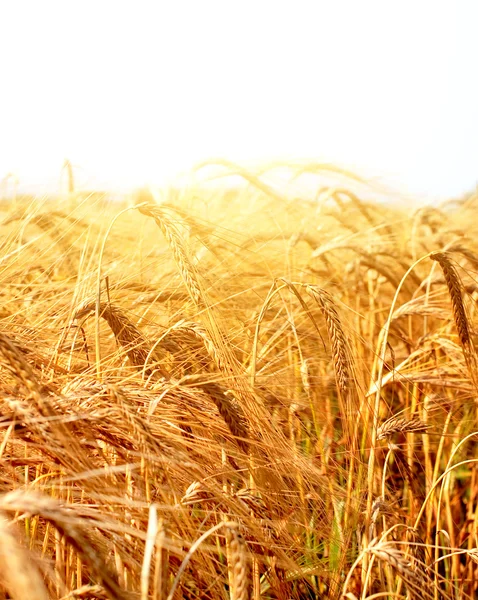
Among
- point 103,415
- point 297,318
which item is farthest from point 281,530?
point 297,318

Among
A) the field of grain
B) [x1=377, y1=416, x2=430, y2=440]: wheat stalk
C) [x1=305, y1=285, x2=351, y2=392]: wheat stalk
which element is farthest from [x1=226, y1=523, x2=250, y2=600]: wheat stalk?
[x1=377, y1=416, x2=430, y2=440]: wheat stalk

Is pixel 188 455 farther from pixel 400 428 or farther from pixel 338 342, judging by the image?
pixel 400 428

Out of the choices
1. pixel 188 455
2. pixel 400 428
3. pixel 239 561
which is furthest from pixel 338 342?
pixel 239 561

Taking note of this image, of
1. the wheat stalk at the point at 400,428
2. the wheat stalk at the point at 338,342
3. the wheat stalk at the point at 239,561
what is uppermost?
the wheat stalk at the point at 338,342

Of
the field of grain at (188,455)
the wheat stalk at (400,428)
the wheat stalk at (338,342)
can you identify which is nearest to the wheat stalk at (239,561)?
the field of grain at (188,455)

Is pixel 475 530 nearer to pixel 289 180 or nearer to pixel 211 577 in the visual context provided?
pixel 211 577

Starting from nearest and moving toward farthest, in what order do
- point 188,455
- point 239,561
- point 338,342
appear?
point 239,561, point 188,455, point 338,342

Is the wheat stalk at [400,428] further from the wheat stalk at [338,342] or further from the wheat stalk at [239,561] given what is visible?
the wheat stalk at [239,561]

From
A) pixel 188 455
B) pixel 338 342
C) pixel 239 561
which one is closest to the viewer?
pixel 239 561

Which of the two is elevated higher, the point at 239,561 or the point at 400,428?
the point at 239,561

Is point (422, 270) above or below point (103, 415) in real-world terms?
below

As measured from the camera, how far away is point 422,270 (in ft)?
11.2

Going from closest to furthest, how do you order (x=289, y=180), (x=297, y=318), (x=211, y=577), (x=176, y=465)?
(x=176, y=465), (x=211, y=577), (x=297, y=318), (x=289, y=180)

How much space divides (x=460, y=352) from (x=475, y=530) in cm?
38
